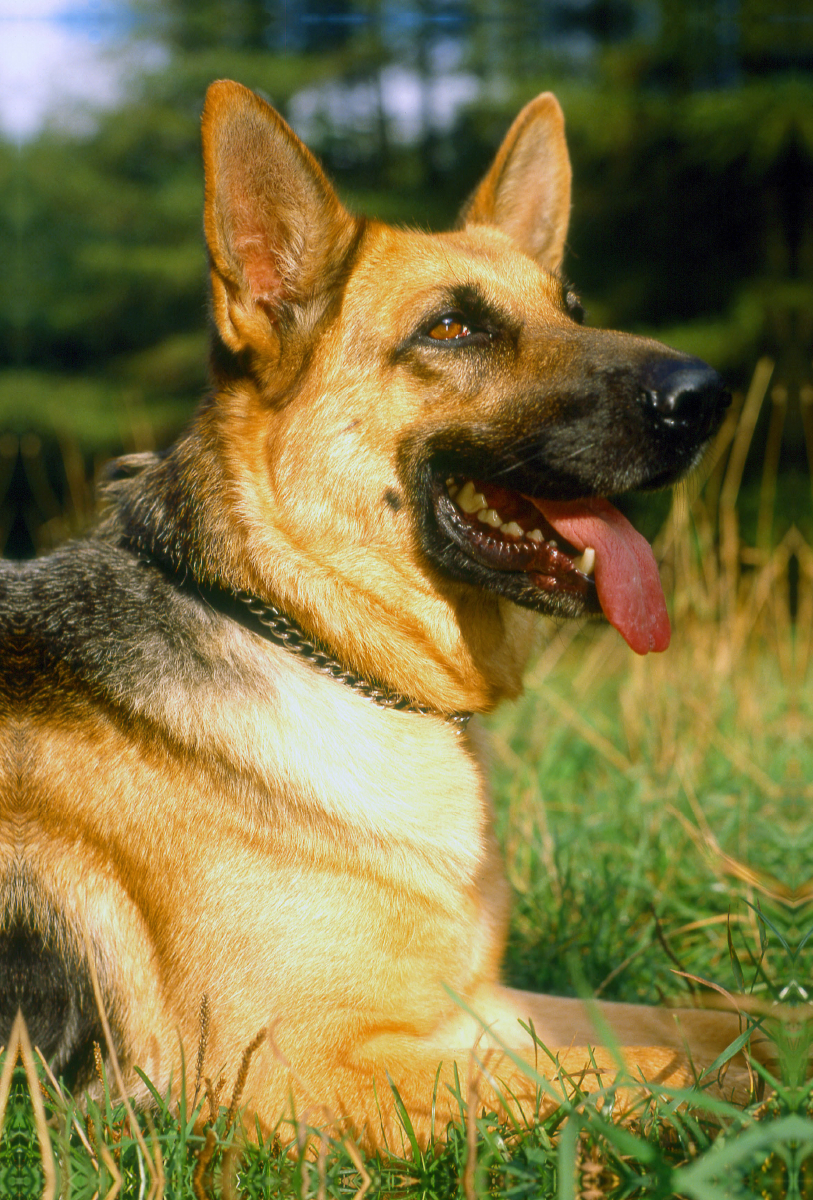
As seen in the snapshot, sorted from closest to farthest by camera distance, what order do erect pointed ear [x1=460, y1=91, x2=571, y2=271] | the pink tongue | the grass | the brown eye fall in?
the grass < the pink tongue < the brown eye < erect pointed ear [x1=460, y1=91, x2=571, y2=271]

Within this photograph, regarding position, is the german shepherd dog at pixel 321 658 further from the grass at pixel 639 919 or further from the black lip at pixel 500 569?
the grass at pixel 639 919

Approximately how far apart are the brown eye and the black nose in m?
0.60

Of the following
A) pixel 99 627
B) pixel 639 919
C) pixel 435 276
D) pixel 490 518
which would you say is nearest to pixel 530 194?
pixel 435 276

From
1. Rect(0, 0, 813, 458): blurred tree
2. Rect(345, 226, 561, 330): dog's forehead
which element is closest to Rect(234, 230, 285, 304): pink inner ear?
Rect(345, 226, 561, 330): dog's forehead

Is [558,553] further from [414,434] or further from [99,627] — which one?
[99,627]

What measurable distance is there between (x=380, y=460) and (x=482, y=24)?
16.0 metres

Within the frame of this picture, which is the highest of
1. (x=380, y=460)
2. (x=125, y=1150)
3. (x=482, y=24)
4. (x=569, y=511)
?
(x=482, y=24)

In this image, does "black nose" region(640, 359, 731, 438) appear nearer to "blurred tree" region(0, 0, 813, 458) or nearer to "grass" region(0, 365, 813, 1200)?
"grass" region(0, 365, 813, 1200)

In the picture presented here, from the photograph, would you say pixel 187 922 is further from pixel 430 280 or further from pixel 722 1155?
pixel 430 280

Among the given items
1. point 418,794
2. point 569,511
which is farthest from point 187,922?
point 569,511

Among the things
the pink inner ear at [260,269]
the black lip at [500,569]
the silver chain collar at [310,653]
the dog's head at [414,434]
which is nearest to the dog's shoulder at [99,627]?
the silver chain collar at [310,653]

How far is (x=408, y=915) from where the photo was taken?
239 cm

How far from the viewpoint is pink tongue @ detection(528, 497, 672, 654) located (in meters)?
2.74

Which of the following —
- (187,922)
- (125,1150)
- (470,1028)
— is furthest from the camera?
(470,1028)
